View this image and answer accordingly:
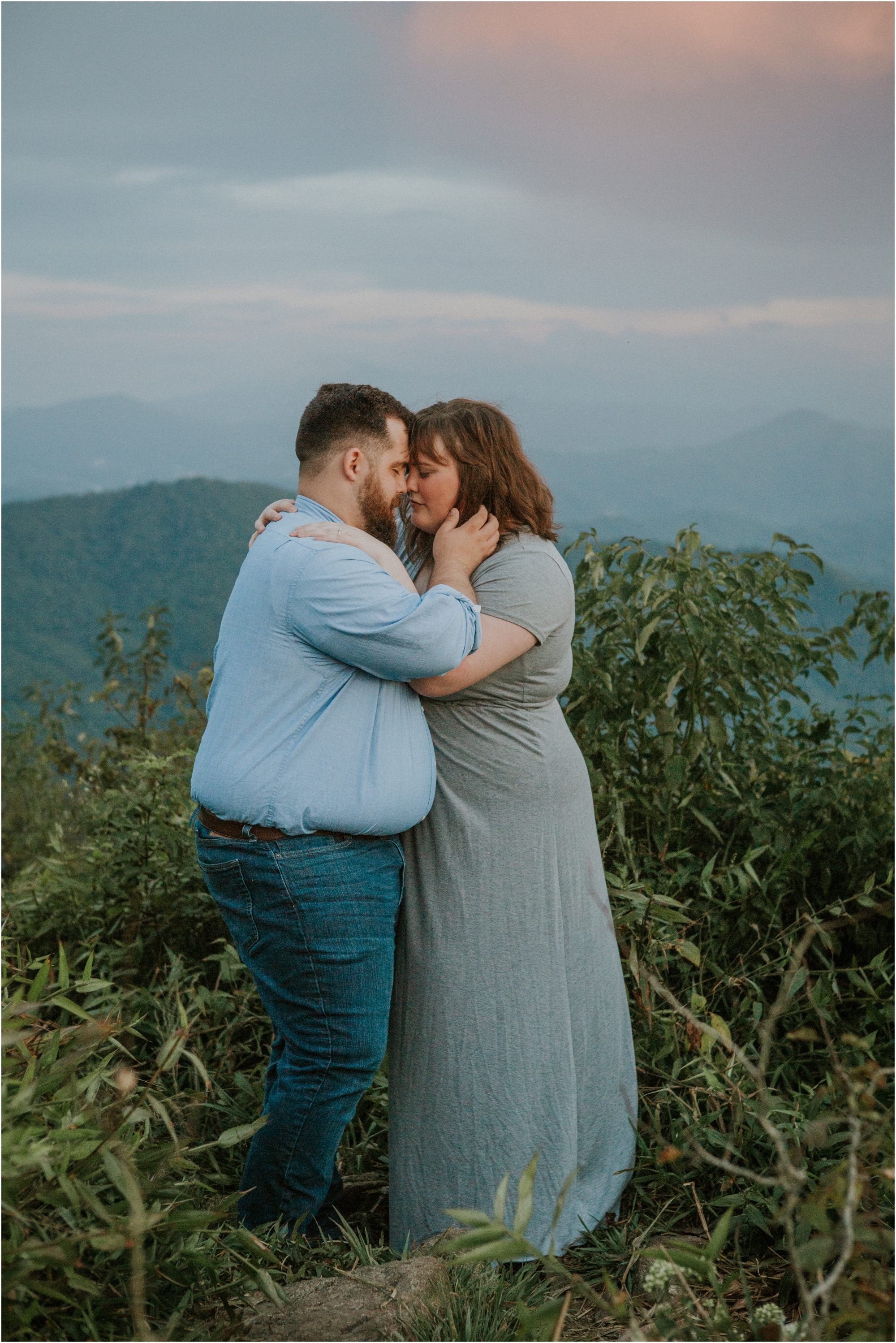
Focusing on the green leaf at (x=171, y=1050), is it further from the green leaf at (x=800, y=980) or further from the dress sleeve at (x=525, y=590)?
the green leaf at (x=800, y=980)

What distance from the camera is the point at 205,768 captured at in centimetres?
224

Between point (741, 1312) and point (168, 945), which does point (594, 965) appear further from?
point (168, 945)

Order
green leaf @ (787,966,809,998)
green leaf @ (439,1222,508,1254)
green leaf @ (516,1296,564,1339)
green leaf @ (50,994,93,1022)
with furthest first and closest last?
green leaf @ (787,966,809,998)
green leaf @ (50,994,93,1022)
green leaf @ (516,1296,564,1339)
green leaf @ (439,1222,508,1254)

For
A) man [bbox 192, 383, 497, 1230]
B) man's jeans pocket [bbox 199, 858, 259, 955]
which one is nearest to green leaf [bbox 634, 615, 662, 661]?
man [bbox 192, 383, 497, 1230]

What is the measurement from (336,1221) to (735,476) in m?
13.8

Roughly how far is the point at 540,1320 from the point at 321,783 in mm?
1099

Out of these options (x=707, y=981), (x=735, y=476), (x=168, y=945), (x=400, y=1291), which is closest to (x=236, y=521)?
(x=735, y=476)

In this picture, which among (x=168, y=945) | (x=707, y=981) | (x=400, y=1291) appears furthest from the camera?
(x=168, y=945)

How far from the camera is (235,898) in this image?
2260 millimetres

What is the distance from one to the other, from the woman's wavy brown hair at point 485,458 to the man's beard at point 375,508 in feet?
0.40

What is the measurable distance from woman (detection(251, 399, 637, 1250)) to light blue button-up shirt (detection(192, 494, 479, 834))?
0.45 feet

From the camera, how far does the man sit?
2148 mm

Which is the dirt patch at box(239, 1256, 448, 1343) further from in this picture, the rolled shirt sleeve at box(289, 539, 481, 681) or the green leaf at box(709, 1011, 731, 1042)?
the rolled shirt sleeve at box(289, 539, 481, 681)

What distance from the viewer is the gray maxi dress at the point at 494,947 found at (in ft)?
7.72
